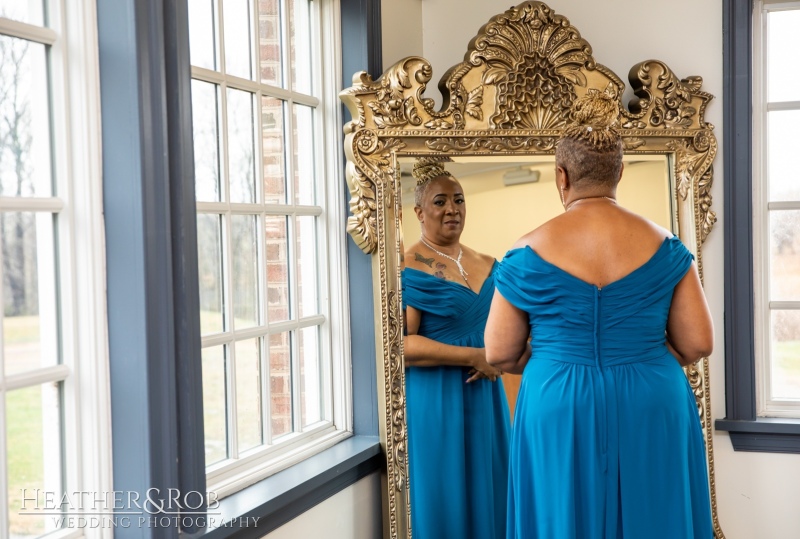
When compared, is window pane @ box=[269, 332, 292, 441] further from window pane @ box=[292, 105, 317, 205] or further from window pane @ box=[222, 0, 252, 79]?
window pane @ box=[222, 0, 252, 79]

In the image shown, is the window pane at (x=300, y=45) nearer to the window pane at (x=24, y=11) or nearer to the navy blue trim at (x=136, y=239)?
the navy blue trim at (x=136, y=239)

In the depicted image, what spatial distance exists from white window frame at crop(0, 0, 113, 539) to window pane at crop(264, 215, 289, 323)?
2.67ft

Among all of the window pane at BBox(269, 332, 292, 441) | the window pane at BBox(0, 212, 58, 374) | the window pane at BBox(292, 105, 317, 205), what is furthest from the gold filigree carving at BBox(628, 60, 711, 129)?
the window pane at BBox(0, 212, 58, 374)

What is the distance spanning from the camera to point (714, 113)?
3.49 meters

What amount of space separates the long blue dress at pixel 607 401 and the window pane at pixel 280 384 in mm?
749

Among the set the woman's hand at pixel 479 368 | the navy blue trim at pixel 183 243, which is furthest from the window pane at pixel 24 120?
the woman's hand at pixel 479 368

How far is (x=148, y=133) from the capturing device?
6.47 feet

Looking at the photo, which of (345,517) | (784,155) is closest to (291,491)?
(345,517)

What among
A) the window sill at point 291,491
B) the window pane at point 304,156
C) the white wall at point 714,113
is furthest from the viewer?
the white wall at point 714,113

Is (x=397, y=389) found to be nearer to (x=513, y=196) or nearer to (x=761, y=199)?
(x=513, y=196)

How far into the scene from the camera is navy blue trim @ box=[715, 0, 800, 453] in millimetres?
3436

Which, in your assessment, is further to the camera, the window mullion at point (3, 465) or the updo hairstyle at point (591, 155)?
the updo hairstyle at point (591, 155)

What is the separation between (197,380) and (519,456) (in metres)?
1.07

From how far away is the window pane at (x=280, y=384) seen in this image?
279 cm
